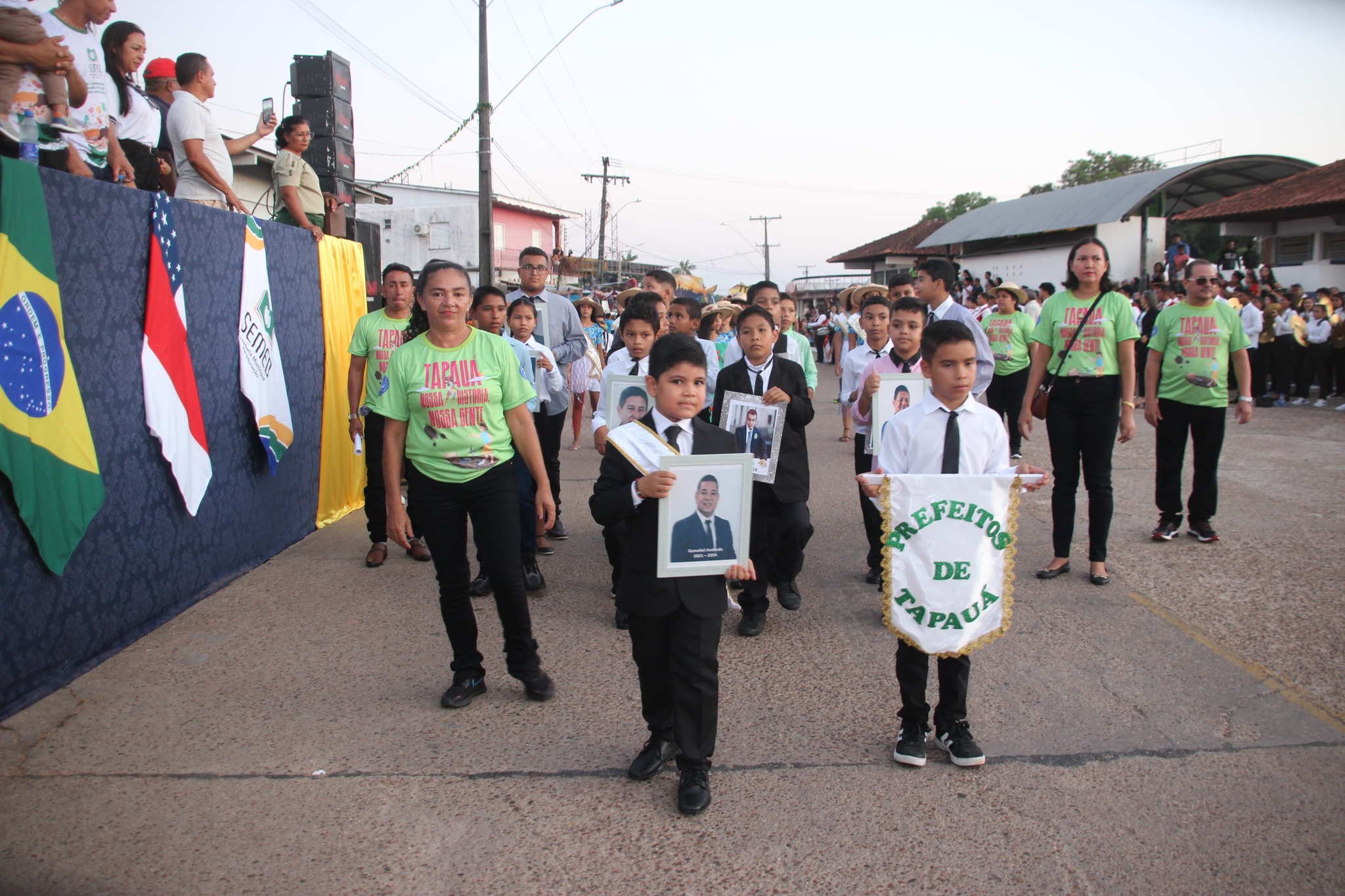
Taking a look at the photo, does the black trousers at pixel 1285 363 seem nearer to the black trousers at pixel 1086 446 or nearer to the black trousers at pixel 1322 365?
the black trousers at pixel 1322 365

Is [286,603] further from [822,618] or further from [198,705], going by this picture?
[822,618]

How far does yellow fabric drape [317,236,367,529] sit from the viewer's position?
718 cm

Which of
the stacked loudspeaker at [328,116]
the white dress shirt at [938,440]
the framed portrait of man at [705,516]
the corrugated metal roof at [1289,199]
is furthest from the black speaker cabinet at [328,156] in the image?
the corrugated metal roof at [1289,199]

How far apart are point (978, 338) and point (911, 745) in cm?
292

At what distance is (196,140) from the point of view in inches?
237

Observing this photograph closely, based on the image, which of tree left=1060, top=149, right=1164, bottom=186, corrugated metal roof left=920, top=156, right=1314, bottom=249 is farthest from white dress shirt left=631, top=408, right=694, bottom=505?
tree left=1060, top=149, right=1164, bottom=186

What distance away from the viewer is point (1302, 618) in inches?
185

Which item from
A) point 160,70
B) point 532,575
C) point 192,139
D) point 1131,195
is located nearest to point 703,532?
point 532,575

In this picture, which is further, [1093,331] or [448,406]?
[1093,331]

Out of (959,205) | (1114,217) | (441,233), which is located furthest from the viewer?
(959,205)

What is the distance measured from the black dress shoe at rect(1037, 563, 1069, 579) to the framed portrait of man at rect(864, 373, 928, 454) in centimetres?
157

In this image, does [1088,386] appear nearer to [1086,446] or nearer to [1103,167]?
[1086,446]

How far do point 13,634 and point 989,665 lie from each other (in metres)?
4.41

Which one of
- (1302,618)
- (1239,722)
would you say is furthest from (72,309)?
(1302,618)
